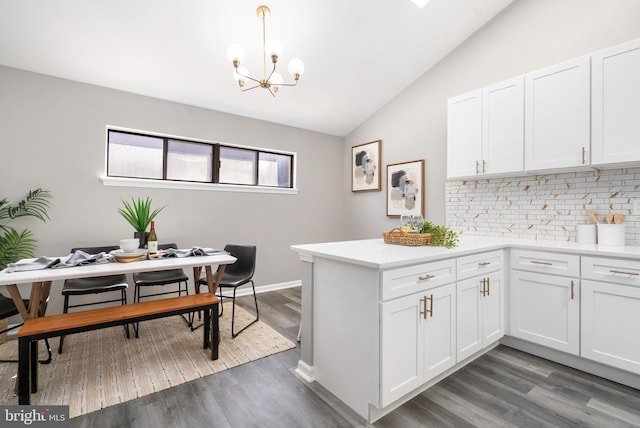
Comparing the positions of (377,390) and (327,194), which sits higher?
(327,194)

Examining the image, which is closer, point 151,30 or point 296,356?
point 296,356

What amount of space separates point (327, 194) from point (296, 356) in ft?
9.93

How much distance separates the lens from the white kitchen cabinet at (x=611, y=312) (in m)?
1.94

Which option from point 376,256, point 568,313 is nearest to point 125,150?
point 376,256

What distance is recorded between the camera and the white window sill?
10.6ft

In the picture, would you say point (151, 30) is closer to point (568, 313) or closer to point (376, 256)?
point (376, 256)

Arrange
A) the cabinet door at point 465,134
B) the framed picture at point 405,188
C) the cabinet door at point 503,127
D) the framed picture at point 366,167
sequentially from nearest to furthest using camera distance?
the cabinet door at point 503,127, the cabinet door at point 465,134, the framed picture at point 405,188, the framed picture at point 366,167

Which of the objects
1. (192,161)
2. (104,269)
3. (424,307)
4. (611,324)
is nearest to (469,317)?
(424,307)

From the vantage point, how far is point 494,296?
2408 mm

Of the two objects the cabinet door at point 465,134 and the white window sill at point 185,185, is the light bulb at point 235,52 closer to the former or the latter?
the white window sill at point 185,185

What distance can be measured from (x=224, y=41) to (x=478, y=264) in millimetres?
3090

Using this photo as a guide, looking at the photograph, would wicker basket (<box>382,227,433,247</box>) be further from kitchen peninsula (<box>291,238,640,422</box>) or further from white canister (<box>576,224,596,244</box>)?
white canister (<box>576,224,596,244</box>)

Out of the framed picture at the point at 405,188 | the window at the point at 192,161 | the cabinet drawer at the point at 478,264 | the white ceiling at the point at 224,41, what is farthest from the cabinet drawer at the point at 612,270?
the window at the point at 192,161

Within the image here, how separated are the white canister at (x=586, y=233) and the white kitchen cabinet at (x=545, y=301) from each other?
485 millimetres
